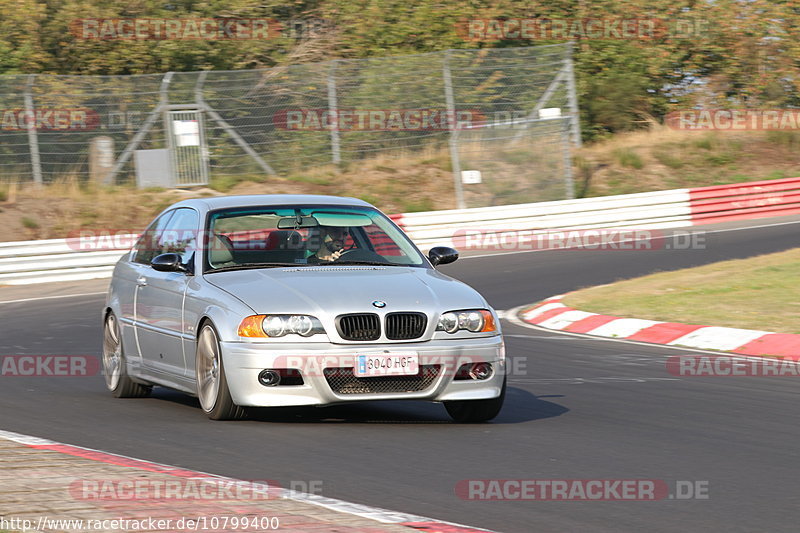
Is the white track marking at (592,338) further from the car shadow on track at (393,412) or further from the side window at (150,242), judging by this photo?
the side window at (150,242)

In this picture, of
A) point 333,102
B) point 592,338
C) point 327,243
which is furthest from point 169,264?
point 333,102

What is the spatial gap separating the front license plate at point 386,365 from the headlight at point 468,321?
29cm

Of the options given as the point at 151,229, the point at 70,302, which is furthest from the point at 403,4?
the point at 151,229

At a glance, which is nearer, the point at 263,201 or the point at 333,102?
the point at 263,201

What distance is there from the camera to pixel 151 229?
9914mm

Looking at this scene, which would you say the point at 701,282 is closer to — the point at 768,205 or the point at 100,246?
the point at 100,246

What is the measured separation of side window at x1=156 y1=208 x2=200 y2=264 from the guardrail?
11.7 meters

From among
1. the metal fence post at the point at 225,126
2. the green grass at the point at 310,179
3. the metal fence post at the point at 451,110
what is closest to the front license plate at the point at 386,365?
the metal fence post at the point at 451,110

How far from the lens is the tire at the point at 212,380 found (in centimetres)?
784

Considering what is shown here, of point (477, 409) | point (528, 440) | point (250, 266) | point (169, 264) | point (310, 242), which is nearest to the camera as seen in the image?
point (528, 440)

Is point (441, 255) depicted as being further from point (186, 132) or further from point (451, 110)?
point (451, 110)

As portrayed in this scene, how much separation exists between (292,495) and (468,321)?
8.38 ft

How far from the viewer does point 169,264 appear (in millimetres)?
8570

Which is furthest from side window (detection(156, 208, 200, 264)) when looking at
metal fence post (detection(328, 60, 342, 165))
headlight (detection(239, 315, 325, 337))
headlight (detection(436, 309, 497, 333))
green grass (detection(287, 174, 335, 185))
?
green grass (detection(287, 174, 335, 185))
